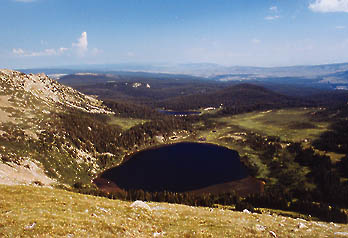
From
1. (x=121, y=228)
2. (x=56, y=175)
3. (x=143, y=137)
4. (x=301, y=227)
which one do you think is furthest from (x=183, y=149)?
(x=121, y=228)

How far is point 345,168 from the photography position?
387 ft

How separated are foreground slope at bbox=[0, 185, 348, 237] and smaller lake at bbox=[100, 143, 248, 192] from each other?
70.9 meters

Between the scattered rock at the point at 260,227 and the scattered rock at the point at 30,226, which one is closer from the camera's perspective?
the scattered rock at the point at 30,226

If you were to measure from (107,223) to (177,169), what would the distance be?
353 feet

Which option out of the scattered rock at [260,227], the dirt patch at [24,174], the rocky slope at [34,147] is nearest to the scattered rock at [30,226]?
the scattered rock at [260,227]

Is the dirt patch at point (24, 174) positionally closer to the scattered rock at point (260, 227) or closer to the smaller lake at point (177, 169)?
the smaller lake at point (177, 169)

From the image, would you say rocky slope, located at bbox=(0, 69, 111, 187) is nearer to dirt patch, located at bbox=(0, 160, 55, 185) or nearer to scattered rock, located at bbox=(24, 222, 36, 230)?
dirt patch, located at bbox=(0, 160, 55, 185)

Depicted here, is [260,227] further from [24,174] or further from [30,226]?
[24,174]

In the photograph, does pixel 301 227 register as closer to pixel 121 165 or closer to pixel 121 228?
pixel 121 228

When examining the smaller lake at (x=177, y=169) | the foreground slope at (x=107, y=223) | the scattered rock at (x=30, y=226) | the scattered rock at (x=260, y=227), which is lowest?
the smaller lake at (x=177, y=169)

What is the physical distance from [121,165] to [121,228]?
115046 mm

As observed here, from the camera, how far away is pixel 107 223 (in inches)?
1227

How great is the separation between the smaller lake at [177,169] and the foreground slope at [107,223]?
70.9m

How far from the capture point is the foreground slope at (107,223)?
26766 millimetres
